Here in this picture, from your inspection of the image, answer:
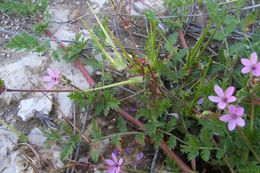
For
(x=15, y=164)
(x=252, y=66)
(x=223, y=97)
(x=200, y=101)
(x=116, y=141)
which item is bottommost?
(x=15, y=164)

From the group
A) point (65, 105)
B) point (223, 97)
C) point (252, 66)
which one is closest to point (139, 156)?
point (65, 105)

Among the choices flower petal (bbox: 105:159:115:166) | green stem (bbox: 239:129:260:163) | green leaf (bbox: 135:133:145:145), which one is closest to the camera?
green stem (bbox: 239:129:260:163)

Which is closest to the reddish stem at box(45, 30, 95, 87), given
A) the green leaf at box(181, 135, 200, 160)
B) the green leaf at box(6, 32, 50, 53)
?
the green leaf at box(6, 32, 50, 53)

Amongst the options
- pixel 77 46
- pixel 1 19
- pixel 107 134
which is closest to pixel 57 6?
pixel 1 19

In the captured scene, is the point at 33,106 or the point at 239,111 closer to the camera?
the point at 239,111

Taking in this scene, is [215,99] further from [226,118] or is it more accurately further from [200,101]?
[200,101]

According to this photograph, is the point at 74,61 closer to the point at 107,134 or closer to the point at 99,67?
the point at 99,67

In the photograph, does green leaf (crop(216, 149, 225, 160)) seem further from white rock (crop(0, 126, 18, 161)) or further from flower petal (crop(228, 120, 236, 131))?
white rock (crop(0, 126, 18, 161))
